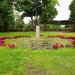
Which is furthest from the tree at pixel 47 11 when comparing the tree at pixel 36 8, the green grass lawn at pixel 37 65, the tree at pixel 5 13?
the green grass lawn at pixel 37 65

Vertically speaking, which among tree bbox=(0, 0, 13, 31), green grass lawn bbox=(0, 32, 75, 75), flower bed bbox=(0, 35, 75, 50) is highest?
tree bbox=(0, 0, 13, 31)

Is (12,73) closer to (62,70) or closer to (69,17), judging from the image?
(62,70)

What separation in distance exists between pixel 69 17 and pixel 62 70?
4378 centimetres

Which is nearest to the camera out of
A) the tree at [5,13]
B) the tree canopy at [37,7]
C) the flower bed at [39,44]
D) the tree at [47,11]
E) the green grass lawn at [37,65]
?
the green grass lawn at [37,65]

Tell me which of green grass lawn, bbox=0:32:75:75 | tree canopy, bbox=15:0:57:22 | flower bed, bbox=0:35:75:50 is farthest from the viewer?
tree canopy, bbox=15:0:57:22

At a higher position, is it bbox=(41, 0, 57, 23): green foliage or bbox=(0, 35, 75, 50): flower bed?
bbox=(41, 0, 57, 23): green foliage

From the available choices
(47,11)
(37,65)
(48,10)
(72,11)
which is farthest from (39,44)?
(72,11)

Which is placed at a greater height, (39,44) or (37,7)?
(37,7)

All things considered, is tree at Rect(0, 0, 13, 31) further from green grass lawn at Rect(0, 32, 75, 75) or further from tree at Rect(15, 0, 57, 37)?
green grass lawn at Rect(0, 32, 75, 75)

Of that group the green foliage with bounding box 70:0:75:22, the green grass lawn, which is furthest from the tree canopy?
the green grass lawn

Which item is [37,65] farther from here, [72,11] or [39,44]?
[72,11]

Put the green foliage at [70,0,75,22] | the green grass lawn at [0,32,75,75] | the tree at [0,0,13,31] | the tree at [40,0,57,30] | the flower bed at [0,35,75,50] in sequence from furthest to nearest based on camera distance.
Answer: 1. the green foliage at [70,0,75,22]
2. the tree at [40,0,57,30]
3. the tree at [0,0,13,31]
4. the flower bed at [0,35,75,50]
5. the green grass lawn at [0,32,75,75]

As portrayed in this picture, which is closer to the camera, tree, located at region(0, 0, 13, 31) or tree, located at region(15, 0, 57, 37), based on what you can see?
tree, located at region(0, 0, 13, 31)

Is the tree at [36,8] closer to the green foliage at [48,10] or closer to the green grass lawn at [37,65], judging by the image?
the green foliage at [48,10]
